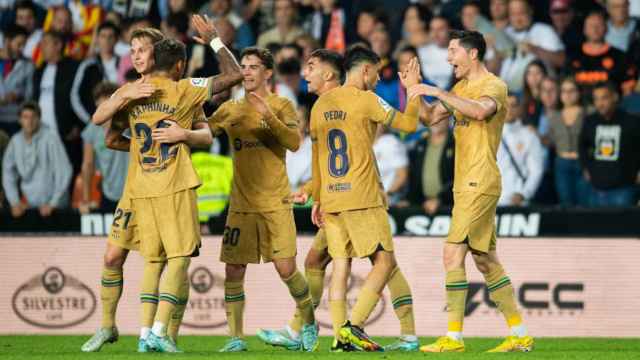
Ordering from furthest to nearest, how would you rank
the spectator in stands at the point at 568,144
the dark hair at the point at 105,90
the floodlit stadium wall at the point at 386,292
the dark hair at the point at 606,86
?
the spectator in stands at the point at 568,144
the dark hair at the point at 606,86
the dark hair at the point at 105,90
the floodlit stadium wall at the point at 386,292

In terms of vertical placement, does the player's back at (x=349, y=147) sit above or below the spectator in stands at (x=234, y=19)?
below

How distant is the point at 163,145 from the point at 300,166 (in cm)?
559

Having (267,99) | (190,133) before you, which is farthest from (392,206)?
(190,133)

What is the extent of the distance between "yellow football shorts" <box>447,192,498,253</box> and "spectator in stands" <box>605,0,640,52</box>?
21.1 feet

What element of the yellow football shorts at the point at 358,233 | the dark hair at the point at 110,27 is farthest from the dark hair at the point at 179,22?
the yellow football shorts at the point at 358,233

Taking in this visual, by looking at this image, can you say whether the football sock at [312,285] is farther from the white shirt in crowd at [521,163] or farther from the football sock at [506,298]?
the white shirt in crowd at [521,163]

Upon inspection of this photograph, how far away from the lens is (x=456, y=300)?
10.8m

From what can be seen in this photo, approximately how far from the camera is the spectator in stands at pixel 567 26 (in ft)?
55.9

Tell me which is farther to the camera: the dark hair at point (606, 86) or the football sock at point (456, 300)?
the dark hair at point (606, 86)

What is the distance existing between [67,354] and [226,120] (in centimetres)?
228

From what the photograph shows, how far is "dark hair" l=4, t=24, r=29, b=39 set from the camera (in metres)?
18.2

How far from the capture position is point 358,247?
1080 cm

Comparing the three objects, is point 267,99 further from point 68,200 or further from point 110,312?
point 68,200

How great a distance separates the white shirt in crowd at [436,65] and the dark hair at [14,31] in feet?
17.4
